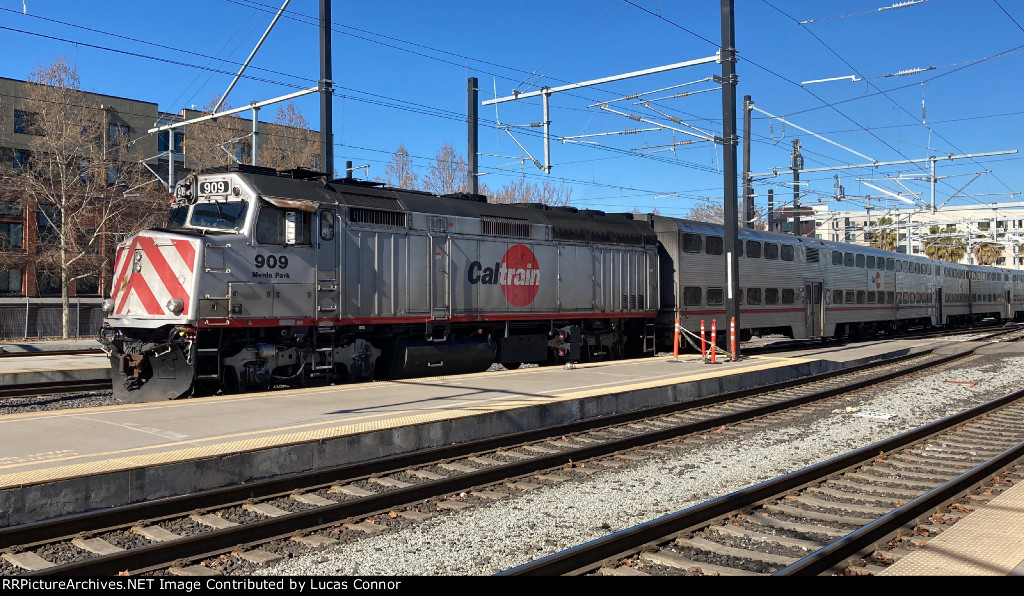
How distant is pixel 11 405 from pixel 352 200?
7.31 meters

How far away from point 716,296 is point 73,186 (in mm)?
31662

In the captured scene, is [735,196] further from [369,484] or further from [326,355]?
[369,484]

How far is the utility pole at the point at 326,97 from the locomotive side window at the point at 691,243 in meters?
10.6

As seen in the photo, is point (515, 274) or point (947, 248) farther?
point (947, 248)

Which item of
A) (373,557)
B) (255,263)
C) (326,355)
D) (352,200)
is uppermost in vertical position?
(352,200)

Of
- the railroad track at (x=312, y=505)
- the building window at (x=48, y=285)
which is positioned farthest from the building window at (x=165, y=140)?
the railroad track at (x=312, y=505)

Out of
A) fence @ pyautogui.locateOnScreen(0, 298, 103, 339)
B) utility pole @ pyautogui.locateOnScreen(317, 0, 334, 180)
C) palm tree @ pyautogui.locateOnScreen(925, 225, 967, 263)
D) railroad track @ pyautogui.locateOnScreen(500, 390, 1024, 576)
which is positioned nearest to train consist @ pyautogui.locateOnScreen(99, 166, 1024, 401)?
utility pole @ pyautogui.locateOnScreen(317, 0, 334, 180)

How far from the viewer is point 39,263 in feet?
125

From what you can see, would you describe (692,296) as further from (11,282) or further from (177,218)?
(11,282)

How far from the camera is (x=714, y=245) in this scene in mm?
24094

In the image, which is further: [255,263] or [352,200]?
A: [352,200]

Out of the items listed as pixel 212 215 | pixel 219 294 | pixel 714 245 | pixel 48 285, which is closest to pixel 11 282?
pixel 48 285

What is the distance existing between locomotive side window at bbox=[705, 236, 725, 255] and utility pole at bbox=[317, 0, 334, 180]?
1192 centimetres
